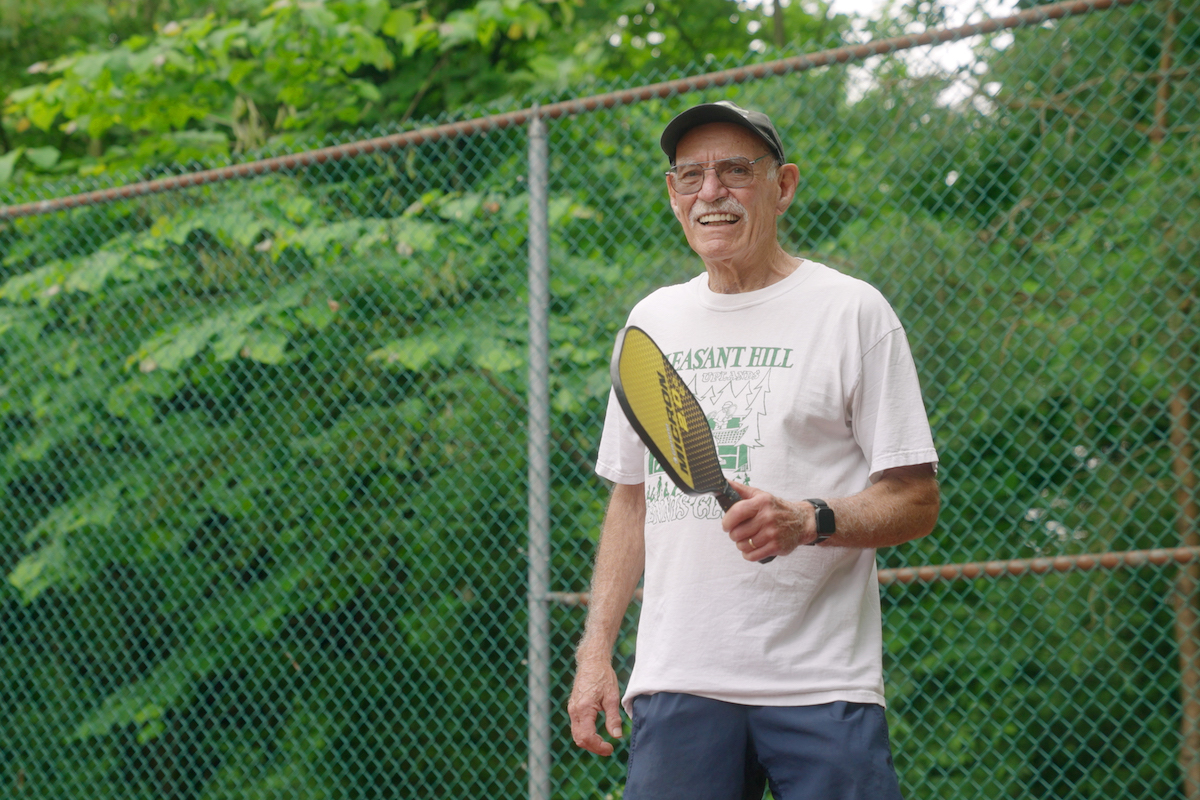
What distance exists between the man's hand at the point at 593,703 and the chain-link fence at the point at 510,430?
134 cm

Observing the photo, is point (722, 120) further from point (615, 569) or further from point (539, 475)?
point (539, 475)

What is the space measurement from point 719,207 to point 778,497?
0.58 m

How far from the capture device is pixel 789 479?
5.73ft

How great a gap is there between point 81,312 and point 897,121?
11.7ft

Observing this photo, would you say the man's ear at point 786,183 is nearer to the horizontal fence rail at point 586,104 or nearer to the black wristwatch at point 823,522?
the black wristwatch at point 823,522

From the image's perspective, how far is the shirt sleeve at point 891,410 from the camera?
1.69 meters

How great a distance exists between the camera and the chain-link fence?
133 inches

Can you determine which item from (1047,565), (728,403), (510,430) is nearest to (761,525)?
(728,403)

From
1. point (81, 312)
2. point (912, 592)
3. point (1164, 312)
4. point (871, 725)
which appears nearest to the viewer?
point (871, 725)

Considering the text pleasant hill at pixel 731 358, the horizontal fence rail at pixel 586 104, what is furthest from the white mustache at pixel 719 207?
the horizontal fence rail at pixel 586 104

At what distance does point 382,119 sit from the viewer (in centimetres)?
567

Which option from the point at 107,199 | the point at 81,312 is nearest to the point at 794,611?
the point at 107,199

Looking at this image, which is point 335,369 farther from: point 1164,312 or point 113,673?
point 1164,312

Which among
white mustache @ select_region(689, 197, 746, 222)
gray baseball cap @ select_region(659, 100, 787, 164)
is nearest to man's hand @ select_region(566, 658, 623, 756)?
white mustache @ select_region(689, 197, 746, 222)
